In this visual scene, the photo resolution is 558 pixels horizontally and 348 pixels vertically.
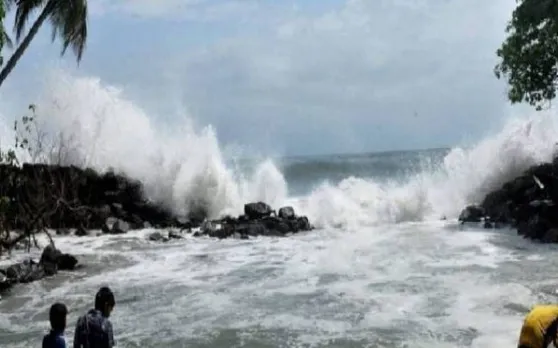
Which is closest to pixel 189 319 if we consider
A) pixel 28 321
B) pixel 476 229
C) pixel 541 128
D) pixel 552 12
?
pixel 28 321

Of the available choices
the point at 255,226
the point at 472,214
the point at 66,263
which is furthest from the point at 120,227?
the point at 472,214

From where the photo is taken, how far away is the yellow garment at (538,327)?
5695 mm

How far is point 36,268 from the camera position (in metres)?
16.5

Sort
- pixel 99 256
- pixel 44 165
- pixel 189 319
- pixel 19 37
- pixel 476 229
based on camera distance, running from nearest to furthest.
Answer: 1. pixel 189 319
2. pixel 19 37
3. pixel 99 256
4. pixel 476 229
5. pixel 44 165

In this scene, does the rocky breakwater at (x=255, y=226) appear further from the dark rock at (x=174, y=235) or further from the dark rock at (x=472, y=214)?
the dark rock at (x=472, y=214)

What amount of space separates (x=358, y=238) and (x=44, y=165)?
10.3 meters

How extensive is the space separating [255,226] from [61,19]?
927 cm

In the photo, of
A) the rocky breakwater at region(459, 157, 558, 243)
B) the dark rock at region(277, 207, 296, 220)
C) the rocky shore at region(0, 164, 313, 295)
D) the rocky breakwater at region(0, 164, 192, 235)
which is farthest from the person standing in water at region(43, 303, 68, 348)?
the dark rock at region(277, 207, 296, 220)

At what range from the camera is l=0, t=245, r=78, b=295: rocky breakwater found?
15823mm

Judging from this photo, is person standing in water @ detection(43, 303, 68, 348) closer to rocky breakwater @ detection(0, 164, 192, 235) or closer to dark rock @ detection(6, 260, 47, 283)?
dark rock @ detection(6, 260, 47, 283)

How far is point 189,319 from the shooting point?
12617 millimetres

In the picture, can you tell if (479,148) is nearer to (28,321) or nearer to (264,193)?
(264,193)

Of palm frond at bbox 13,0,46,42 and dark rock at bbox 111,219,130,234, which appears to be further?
dark rock at bbox 111,219,130,234

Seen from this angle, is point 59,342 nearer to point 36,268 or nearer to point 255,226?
point 36,268
